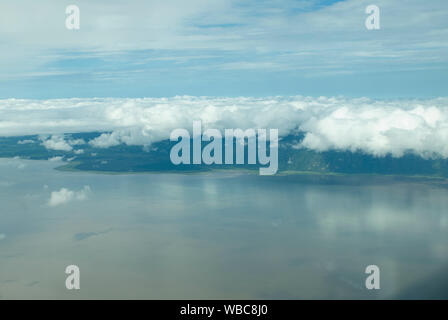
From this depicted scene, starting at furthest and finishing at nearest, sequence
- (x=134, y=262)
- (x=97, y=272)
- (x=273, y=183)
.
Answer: (x=273, y=183)
(x=134, y=262)
(x=97, y=272)

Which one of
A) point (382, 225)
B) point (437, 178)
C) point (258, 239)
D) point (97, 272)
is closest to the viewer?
point (97, 272)

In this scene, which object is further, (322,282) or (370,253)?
(370,253)

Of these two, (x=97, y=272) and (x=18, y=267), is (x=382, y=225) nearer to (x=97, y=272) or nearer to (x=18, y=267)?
(x=97, y=272)

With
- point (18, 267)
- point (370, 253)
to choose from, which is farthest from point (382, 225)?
point (18, 267)

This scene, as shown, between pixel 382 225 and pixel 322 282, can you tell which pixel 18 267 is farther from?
pixel 382 225
